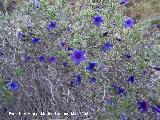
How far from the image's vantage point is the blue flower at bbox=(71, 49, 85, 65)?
1982 millimetres

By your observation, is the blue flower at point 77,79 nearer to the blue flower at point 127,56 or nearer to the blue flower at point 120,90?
the blue flower at point 120,90

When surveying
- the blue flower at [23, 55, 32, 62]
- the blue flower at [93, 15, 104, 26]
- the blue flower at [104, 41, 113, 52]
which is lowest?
the blue flower at [23, 55, 32, 62]

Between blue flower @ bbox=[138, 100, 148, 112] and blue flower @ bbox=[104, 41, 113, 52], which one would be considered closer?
blue flower @ bbox=[138, 100, 148, 112]

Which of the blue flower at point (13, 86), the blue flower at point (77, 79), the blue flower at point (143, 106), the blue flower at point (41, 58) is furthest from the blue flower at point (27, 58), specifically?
the blue flower at point (143, 106)

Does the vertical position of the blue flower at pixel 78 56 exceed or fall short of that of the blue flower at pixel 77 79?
it exceeds it

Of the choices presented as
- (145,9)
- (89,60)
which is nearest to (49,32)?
(89,60)

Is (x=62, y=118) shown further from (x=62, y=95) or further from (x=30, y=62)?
(x=30, y=62)

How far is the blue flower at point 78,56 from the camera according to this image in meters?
1.98

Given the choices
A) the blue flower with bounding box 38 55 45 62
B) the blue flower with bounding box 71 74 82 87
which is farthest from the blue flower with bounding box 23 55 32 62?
the blue flower with bounding box 71 74 82 87

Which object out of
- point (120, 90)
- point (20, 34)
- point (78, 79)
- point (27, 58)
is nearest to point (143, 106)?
point (120, 90)

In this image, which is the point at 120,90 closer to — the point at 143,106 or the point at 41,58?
the point at 143,106

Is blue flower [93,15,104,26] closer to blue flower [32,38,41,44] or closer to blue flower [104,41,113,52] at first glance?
blue flower [104,41,113,52]

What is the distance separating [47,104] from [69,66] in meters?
0.22

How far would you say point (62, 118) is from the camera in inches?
79.5
